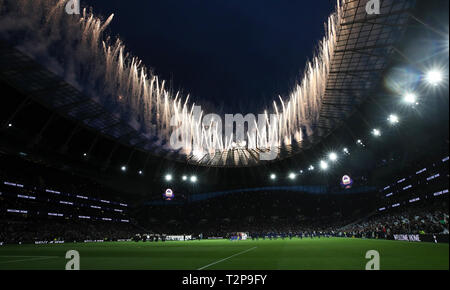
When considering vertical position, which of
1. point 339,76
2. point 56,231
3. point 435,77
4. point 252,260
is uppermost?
point 339,76

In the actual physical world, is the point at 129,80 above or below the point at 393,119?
above

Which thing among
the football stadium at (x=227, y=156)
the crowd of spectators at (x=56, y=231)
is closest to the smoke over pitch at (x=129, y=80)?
the football stadium at (x=227, y=156)

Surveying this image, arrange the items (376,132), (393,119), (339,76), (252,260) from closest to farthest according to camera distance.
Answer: (252,260) < (339,76) < (393,119) < (376,132)

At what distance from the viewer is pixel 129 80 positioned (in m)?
36.5

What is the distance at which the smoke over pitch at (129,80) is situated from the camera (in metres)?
24.8

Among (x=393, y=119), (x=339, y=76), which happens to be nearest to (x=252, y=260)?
(x=339, y=76)

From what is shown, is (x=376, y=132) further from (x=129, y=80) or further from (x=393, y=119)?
(x=129, y=80)

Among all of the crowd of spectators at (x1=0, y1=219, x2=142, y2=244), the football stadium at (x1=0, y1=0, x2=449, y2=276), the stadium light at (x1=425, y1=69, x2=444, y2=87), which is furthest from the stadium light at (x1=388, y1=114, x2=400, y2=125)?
the crowd of spectators at (x1=0, y1=219, x2=142, y2=244)

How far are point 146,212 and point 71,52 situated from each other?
205ft

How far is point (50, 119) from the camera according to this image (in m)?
39.8

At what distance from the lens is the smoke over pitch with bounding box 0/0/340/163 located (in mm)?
24828

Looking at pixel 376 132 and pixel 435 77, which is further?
pixel 376 132
